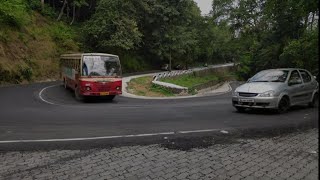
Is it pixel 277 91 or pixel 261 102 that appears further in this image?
pixel 277 91

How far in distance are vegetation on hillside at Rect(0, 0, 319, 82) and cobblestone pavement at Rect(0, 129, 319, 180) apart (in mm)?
13222

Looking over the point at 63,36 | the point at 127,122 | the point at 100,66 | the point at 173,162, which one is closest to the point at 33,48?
the point at 63,36

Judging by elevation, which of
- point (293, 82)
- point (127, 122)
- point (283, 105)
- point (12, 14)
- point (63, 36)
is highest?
point (12, 14)

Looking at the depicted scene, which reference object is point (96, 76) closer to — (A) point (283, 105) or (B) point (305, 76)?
(A) point (283, 105)

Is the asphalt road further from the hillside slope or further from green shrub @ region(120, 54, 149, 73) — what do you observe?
green shrub @ region(120, 54, 149, 73)

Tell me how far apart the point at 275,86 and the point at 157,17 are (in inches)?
1676

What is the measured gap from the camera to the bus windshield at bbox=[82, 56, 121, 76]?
824 inches

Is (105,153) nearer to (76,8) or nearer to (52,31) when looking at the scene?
(52,31)

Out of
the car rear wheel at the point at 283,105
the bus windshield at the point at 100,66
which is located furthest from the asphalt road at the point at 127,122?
the bus windshield at the point at 100,66

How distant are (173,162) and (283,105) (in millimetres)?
8120

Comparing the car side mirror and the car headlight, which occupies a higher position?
the car side mirror

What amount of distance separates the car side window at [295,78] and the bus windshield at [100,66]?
10.4 m

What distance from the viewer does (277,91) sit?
43.9 feet

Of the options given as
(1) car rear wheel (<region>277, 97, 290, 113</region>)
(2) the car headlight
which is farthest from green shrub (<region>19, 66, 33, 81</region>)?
(1) car rear wheel (<region>277, 97, 290, 113</region>)
